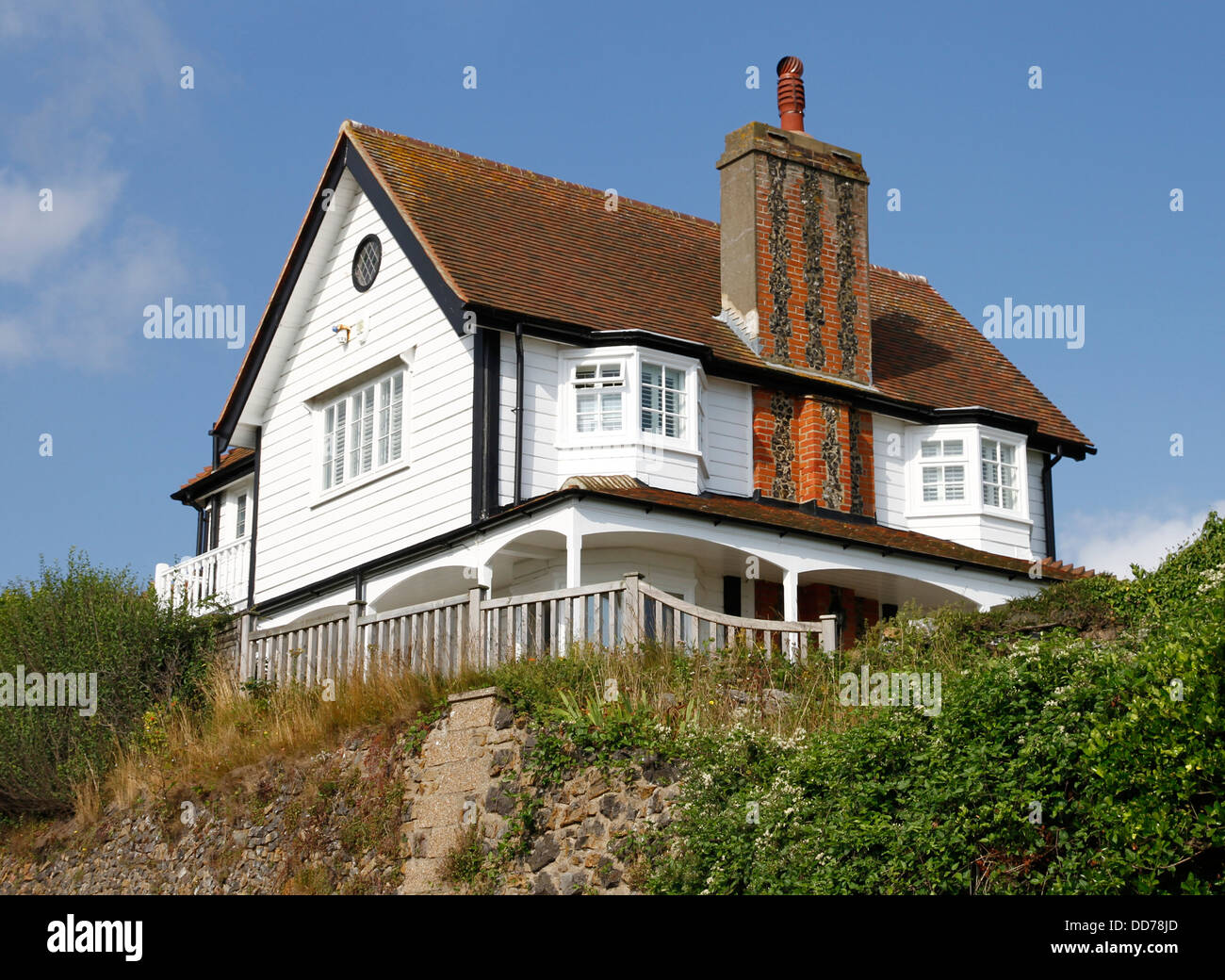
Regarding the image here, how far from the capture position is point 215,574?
2708 cm

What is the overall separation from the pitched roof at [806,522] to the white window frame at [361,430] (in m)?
3.04

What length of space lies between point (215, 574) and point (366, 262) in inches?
246

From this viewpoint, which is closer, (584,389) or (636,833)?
(636,833)

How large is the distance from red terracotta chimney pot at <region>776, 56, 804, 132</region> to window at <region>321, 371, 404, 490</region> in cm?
747

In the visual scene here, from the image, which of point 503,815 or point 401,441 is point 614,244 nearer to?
point 401,441

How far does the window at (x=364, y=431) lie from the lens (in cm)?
2311

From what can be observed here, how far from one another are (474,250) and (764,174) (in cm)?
469

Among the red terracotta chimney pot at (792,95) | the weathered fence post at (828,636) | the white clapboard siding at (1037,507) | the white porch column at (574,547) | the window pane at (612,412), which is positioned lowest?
the weathered fence post at (828,636)

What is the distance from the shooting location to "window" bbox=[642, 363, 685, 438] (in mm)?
21828

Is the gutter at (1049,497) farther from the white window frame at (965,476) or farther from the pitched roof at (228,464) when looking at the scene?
the pitched roof at (228,464)

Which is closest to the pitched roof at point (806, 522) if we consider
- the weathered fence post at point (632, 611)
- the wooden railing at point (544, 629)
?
the wooden railing at point (544, 629)
